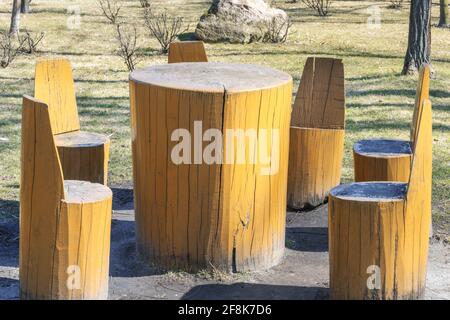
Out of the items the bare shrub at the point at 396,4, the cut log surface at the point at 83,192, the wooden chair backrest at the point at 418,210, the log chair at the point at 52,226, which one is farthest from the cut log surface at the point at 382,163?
the bare shrub at the point at 396,4

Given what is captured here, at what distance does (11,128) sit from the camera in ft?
29.3

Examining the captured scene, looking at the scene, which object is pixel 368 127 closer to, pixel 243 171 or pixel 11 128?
pixel 11 128

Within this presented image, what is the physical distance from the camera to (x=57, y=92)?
657cm

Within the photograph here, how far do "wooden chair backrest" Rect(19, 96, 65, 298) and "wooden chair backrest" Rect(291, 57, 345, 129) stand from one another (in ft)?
9.56

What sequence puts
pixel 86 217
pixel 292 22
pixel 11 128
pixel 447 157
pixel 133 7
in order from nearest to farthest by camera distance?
pixel 86 217, pixel 447 157, pixel 11 128, pixel 292 22, pixel 133 7

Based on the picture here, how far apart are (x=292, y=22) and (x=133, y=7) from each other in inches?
171

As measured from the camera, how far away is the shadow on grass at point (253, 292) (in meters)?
4.96

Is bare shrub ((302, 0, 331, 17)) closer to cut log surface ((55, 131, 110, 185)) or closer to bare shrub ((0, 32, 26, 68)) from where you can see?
bare shrub ((0, 32, 26, 68))

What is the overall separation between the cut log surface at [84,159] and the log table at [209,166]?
2.95 ft

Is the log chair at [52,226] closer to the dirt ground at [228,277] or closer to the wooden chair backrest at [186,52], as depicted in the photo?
the dirt ground at [228,277]

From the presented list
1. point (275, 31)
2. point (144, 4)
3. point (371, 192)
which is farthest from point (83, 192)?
point (144, 4)

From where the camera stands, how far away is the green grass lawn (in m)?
8.11

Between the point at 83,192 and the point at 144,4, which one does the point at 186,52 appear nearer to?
the point at 83,192

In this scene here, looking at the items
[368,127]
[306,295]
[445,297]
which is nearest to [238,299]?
[306,295]
